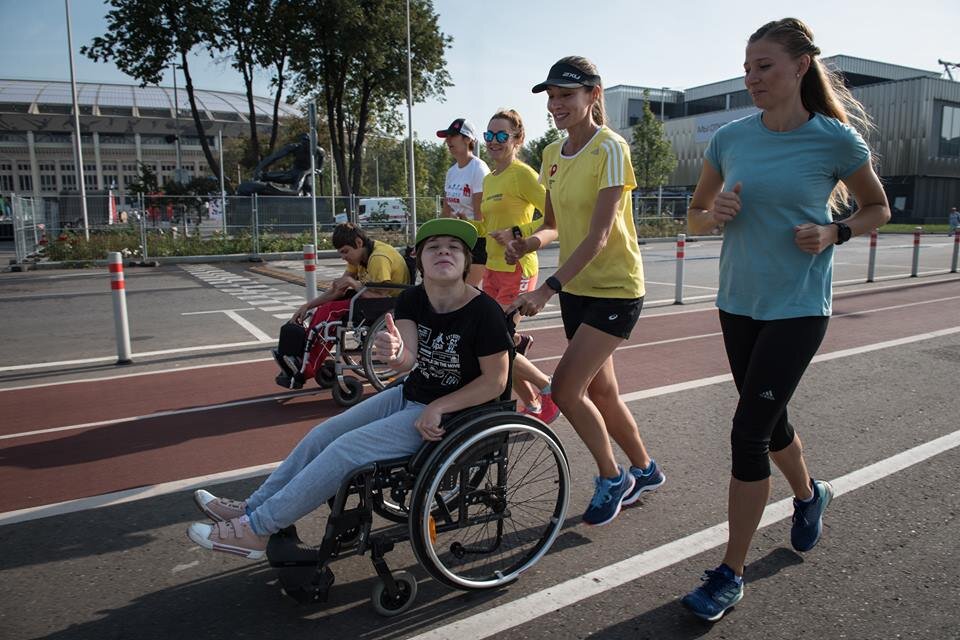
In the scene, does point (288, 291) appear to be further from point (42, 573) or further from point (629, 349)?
point (42, 573)

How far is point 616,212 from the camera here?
3.17 metres

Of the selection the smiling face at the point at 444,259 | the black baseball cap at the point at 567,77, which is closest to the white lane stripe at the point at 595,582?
the smiling face at the point at 444,259

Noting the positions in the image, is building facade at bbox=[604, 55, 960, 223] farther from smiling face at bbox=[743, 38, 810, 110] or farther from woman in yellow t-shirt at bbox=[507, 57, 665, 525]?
smiling face at bbox=[743, 38, 810, 110]

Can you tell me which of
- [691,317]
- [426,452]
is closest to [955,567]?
[426,452]

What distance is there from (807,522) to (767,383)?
89 cm

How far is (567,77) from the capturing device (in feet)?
10.4

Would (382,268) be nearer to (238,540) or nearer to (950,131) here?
(238,540)

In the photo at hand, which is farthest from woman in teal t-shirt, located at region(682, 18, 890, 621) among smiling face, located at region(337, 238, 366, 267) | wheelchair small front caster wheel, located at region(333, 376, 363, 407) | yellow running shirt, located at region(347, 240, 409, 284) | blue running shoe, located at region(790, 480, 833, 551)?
smiling face, located at region(337, 238, 366, 267)

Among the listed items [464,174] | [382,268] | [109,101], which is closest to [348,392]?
[382,268]

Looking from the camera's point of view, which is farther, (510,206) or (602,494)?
(510,206)

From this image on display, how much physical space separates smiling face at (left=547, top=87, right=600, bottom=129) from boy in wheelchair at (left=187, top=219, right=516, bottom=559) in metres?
0.82

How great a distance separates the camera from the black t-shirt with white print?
273 centimetres

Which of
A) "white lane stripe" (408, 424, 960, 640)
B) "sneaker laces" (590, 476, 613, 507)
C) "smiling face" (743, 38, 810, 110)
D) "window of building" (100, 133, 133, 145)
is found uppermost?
"window of building" (100, 133, 133, 145)

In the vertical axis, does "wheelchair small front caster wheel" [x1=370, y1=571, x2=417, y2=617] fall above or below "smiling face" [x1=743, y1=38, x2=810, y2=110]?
below
